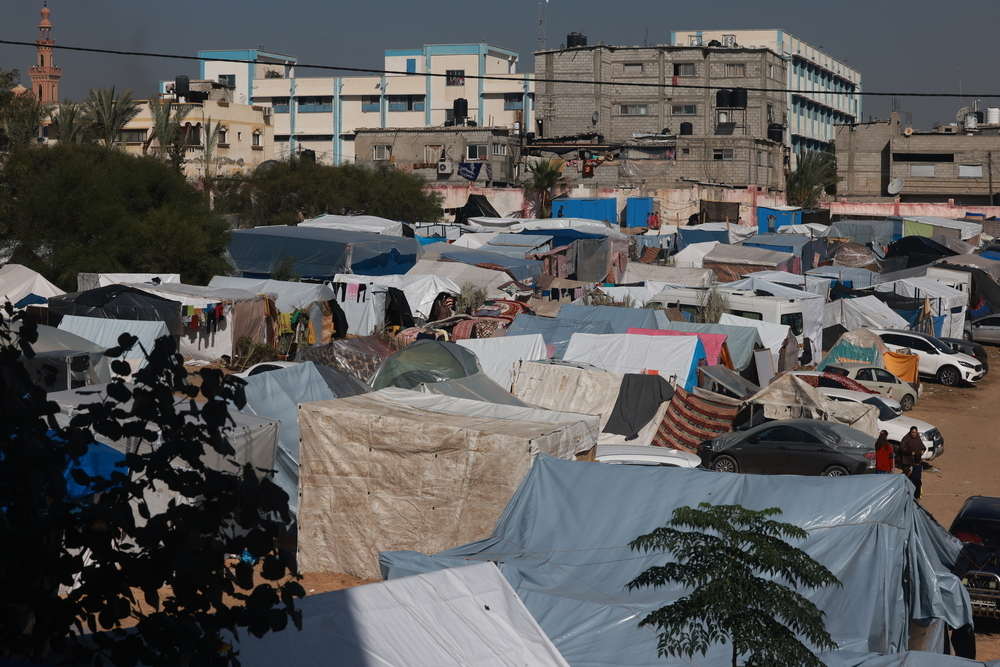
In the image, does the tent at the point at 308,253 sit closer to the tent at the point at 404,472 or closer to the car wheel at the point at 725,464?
the car wheel at the point at 725,464

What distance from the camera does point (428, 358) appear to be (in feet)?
53.4

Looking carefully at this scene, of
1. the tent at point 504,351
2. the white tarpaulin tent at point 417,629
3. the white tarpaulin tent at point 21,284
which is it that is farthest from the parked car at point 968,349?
the white tarpaulin tent at point 21,284

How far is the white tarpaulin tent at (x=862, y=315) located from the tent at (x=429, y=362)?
12500 mm

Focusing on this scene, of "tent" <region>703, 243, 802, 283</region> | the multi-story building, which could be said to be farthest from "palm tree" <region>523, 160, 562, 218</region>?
the multi-story building

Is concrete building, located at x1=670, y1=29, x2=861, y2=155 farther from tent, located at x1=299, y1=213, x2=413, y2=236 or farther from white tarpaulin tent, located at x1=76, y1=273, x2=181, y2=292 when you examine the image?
white tarpaulin tent, located at x1=76, y1=273, x2=181, y2=292

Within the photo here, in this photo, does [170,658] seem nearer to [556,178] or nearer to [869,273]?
[869,273]

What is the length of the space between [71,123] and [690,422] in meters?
33.6

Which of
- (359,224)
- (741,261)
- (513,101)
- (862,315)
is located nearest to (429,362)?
(862,315)

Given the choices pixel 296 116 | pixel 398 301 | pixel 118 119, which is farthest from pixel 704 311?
pixel 296 116

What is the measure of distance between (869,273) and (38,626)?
103 feet

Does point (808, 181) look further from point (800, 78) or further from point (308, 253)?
point (308, 253)

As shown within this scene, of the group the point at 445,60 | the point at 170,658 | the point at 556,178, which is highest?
the point at 445,60

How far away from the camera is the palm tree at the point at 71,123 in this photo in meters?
39.2

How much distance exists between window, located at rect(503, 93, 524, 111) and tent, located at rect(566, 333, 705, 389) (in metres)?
55.4
